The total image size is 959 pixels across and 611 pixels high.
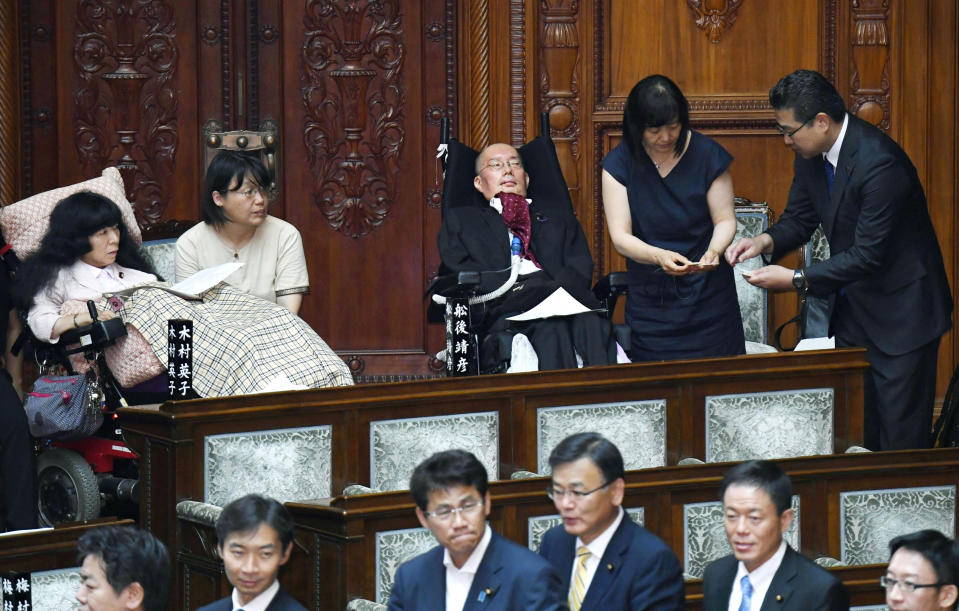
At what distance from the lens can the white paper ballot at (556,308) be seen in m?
4.88

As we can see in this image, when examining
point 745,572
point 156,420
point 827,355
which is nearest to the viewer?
point 745,572

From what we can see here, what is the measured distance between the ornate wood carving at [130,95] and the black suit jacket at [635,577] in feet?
11.9

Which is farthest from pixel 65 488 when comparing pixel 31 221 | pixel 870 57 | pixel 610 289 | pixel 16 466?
pixel 870 57

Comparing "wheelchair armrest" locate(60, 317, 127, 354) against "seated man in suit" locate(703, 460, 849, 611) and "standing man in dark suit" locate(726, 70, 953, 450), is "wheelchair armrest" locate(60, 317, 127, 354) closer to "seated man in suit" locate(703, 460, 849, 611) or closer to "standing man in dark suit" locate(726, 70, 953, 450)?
"standing man in dark suit" locate(726, 70, 953, 450)

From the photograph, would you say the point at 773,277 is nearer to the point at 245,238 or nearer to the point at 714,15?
the point at 245,238

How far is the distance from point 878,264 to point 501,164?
139 centimetres

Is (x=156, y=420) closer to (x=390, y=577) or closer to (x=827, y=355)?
(x=390, y=577)

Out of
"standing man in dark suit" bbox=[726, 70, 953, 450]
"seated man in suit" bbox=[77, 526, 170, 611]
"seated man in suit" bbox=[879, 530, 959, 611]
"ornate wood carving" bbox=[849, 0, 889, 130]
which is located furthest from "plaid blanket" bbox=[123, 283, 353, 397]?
"ornate wood carving" bbox=[849, 0, 889, 130]

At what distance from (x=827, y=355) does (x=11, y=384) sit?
240cm

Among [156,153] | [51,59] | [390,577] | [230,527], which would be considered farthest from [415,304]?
[230,527]

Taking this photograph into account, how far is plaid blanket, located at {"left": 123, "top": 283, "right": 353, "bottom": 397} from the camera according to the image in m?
4.68

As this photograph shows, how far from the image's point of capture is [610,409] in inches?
174

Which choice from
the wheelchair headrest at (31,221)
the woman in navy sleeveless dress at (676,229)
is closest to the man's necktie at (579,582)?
the woman in navy sleeveless dress at (676,229)

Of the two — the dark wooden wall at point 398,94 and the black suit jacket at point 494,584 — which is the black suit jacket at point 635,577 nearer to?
the black suit jacket at point 494,584
